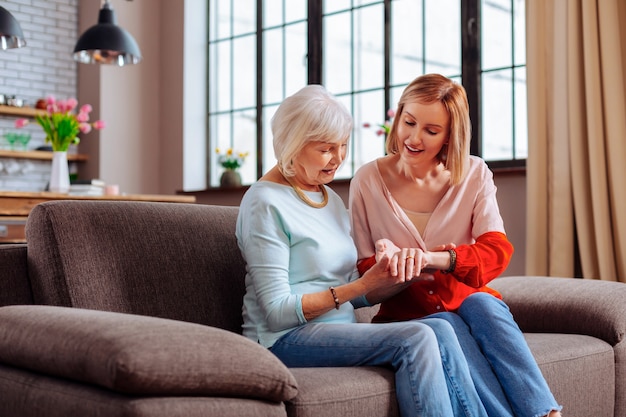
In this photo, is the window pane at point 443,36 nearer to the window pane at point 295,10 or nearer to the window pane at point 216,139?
the window pane at point 295,10

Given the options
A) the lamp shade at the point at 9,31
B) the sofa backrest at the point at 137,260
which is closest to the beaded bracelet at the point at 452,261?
the sofa backrest at the point at 137,260

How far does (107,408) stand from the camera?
1.41 meters

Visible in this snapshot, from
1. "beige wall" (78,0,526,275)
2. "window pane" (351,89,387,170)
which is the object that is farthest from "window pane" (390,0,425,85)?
"beige wall" (78,0,526,275)

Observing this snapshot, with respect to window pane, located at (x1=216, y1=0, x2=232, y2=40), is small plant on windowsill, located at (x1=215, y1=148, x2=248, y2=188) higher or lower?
lower

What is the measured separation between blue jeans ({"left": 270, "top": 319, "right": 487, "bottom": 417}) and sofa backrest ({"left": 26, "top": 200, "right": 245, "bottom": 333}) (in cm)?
32

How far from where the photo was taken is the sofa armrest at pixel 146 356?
140cm

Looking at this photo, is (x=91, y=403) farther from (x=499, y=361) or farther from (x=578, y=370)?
(x=578, y=370)

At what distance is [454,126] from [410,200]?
23 cm

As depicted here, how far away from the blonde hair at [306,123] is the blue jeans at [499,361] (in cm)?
52

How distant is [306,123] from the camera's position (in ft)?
6.50

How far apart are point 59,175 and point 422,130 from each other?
3.43 metres

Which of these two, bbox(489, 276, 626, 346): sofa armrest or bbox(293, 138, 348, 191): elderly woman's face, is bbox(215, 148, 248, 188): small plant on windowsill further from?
bbox(293, 138, 348, 191): elderly woman's face

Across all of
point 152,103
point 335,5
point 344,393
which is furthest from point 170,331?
point 152,103

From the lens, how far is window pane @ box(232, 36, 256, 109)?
6.39m
